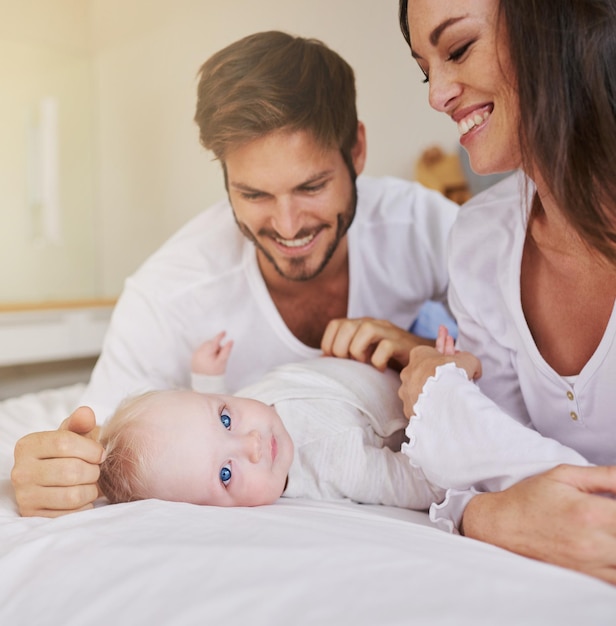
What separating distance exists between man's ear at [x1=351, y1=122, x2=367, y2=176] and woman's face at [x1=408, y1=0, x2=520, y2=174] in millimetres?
403

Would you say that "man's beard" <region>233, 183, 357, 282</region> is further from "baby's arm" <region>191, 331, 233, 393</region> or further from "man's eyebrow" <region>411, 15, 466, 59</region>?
"man's eyebrow" <region>411, 15, 466, 59</region>

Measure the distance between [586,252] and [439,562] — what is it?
588 mm

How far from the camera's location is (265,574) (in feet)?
2.16

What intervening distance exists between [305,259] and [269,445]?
529 millimetres

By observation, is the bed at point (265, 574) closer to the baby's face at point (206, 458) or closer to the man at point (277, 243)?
the baby's face at point (206, 458)

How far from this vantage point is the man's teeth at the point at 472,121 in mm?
1052

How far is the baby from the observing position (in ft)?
3.26

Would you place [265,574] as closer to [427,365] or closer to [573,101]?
[427,365]

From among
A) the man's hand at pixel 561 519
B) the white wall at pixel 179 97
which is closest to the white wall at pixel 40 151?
the white wall at pixel 179 97

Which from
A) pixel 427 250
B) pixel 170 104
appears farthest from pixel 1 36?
pixel 427 250

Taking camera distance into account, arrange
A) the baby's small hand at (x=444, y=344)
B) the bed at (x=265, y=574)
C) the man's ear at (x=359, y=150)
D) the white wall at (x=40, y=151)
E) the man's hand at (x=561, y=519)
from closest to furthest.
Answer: the bed at (x=265, y=574) < the man's hand at (x=561, y=519) < the baby's small hand at (x=444, y=344) < the man's ear at (x=359, y=150) < the white wall at (x=40, y=151)

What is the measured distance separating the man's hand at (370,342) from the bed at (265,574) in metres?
0.46

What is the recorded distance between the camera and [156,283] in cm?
161

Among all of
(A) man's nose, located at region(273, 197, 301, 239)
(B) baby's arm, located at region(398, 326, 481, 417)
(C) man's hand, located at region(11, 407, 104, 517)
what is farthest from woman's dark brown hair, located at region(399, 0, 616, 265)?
(C) man's hand, located at region(11, 407, 104, 517)
